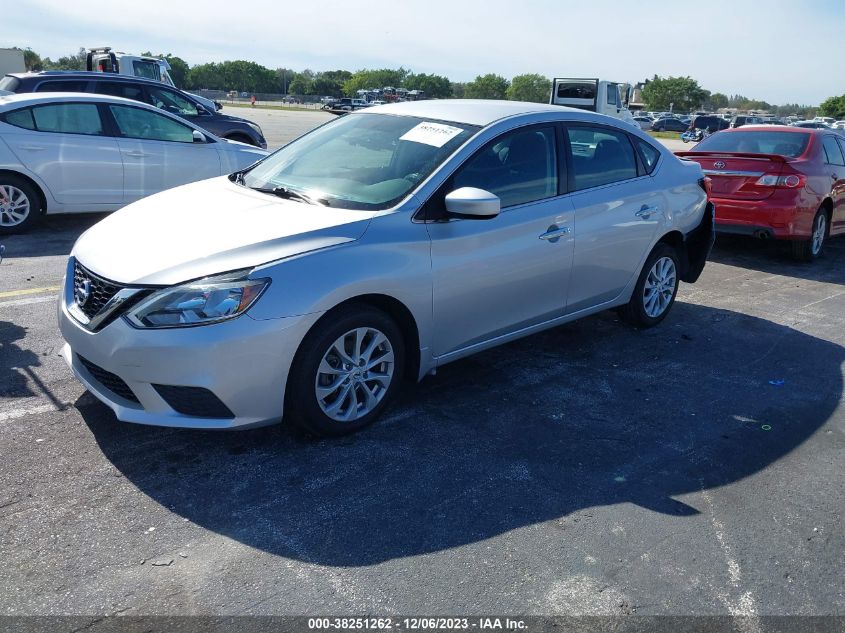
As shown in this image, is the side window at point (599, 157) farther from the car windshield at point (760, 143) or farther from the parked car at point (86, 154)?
the parked car at point (86, 154)

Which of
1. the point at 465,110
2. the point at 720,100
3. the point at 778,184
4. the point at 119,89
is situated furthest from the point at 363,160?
the point at 720,100

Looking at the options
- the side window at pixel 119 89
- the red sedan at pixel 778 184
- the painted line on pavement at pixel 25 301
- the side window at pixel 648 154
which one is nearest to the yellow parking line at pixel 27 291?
the painted line on pavement at pixel 25 301

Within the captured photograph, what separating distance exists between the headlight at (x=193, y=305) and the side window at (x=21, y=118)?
6047 mm

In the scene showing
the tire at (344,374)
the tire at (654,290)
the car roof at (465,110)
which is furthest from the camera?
the tire at (654,290)

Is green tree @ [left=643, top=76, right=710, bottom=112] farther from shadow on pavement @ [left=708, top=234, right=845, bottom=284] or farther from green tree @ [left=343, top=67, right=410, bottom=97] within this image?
shadow on pavement @ [left=708, top=234, right=845, bottom=284]

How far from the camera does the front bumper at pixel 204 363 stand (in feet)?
11.1

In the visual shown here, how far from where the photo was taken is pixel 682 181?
20.0 ft

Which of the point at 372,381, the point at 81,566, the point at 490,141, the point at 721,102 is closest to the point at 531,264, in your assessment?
the point at 490,141

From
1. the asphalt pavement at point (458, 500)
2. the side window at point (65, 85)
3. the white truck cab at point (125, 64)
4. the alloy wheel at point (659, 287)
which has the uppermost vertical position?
the white truck cab at point (125, 64)

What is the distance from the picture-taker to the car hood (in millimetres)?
3531

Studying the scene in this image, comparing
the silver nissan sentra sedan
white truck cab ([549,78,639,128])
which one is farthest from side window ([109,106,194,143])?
white truck cab ([549,78,639,128])

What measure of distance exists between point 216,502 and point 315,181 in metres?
2.05

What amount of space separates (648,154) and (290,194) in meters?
2.97

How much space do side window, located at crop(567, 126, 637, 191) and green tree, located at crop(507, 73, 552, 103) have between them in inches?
4073
